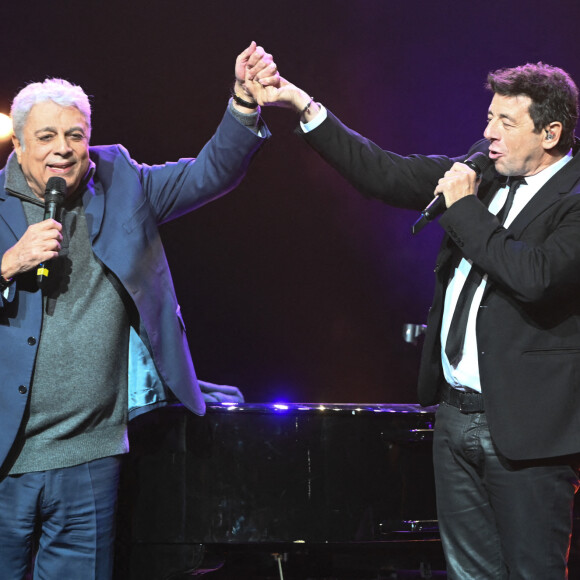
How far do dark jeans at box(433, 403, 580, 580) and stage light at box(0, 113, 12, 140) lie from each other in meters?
2.72

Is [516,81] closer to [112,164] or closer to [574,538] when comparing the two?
[112,164]

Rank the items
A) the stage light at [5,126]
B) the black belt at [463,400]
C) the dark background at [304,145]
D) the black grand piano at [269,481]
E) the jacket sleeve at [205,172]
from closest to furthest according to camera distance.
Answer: the black belt at [463,400]
the jacket sleeve at [205,172]
the black grand piano at [269,481]
the stage light at [5,126]
the dark background at [304,145]

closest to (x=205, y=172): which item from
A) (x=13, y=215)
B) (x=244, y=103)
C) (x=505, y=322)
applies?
(x=244, y=103)

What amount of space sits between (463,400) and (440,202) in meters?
0.54

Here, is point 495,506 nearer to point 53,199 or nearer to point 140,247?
point 140,247

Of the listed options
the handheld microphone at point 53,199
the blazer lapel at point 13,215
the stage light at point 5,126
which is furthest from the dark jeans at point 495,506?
the stage light at point 5,126

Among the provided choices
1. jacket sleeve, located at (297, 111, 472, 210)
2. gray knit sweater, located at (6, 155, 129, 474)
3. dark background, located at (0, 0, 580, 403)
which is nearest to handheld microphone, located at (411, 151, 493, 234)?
jacket sleeve, located at (297, 111, 472, 210)

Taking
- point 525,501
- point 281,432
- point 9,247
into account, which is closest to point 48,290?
point 9,247

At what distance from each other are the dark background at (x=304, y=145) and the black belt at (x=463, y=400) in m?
2.13

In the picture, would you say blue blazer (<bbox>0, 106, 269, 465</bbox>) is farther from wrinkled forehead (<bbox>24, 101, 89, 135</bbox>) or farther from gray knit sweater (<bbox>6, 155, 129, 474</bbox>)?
wrinkled forehead (<bbox>24, 101, 89, 135</bbox>)

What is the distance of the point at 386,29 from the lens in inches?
160

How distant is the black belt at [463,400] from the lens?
195 centimetres

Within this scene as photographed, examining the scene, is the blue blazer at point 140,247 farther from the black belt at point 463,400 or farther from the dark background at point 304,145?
the dark background at point 304,145

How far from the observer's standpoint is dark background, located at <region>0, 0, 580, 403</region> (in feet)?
12.8
